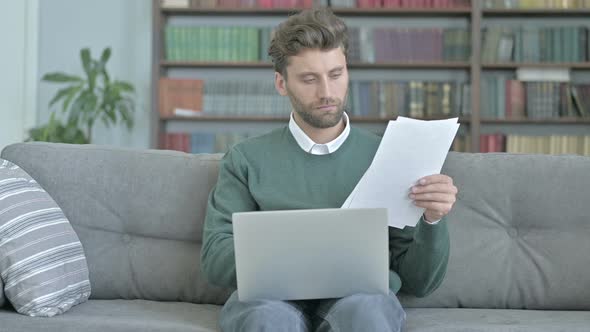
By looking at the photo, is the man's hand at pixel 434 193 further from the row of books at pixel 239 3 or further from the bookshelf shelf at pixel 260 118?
the row of books at pixel 239 3

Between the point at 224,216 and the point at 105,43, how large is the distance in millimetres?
3322

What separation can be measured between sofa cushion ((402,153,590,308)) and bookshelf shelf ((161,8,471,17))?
2670 millimetres

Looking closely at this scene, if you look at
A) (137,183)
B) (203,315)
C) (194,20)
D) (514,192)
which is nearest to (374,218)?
(203,315)

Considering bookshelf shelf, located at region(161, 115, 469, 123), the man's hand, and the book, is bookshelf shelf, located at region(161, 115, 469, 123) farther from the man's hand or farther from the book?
the man's hand

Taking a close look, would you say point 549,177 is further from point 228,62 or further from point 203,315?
point 228,62

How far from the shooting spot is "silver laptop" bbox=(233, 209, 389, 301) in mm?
1459

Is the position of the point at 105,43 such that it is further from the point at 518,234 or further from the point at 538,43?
the point at 518,234

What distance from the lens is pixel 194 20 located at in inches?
191

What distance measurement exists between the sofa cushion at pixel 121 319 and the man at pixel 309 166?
0.32 feet

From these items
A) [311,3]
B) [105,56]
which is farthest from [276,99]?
[105,56]

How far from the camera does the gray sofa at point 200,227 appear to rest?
1971 mm

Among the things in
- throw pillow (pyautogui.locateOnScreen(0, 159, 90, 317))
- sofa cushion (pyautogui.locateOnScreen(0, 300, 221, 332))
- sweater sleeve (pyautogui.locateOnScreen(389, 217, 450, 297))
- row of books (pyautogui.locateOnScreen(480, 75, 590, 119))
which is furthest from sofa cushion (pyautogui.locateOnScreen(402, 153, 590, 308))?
row of books (pyautogui.locateOnScreen(480, 75, 590, 119))

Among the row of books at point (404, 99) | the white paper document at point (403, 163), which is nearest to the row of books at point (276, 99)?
the row of books at point (404, 99)

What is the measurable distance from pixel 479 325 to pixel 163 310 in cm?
71
